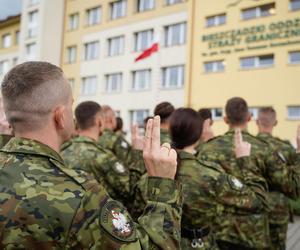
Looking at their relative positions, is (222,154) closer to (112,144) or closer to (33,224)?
(112,144)

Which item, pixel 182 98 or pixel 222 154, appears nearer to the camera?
pixel 222 154

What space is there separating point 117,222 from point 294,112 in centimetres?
1783

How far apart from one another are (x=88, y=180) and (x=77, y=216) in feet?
0.47

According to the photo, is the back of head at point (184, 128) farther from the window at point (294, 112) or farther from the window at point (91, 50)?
the window at point (91, 50)

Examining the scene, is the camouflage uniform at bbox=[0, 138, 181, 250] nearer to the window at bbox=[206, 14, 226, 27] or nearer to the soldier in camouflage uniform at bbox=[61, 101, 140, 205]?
the soldier in camouflage uniform at bbox=[61, 101, 140, 205]

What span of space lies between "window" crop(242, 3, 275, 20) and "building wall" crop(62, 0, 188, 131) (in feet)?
12.4

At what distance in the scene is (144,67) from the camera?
82.3ft

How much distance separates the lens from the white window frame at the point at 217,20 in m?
21.3

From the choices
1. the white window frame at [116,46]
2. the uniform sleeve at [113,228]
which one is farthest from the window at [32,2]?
the uniform sleeve at [113,228]

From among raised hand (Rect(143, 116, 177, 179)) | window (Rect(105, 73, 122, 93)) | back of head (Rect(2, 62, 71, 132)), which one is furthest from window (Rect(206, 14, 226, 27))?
back of head (Rect(2, 62, 71, 132))

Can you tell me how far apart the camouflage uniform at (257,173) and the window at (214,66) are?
57.0 ft

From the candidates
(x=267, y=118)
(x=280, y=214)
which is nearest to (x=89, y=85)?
(x=267, y=118)

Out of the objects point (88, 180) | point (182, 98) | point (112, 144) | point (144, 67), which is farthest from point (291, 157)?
point (144, 67)

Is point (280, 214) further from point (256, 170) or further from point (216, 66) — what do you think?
point (216, 66)
